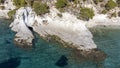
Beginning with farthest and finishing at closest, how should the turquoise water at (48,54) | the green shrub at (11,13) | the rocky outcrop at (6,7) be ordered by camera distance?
the rocky outcrop at (6,7) < the green shrub at (11,13) < the turquoise water at (48,54)

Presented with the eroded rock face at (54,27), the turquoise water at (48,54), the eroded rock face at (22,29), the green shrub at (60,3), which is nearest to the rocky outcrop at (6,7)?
the eroded rock face at (54,27)

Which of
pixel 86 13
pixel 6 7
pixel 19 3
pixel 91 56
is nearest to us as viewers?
pixel 91 56

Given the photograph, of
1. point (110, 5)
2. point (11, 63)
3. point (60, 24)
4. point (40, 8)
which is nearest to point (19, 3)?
point (40, 8)

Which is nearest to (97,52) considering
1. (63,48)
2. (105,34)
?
(63,48)

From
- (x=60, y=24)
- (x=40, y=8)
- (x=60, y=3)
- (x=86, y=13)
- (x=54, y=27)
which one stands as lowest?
(x=54, y=27)

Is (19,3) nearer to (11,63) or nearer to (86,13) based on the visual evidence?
(86,13)

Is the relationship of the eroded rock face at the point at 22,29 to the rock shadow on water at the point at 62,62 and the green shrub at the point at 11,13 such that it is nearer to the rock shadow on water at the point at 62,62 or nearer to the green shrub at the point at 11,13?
the green shrub at the point at 11,13
